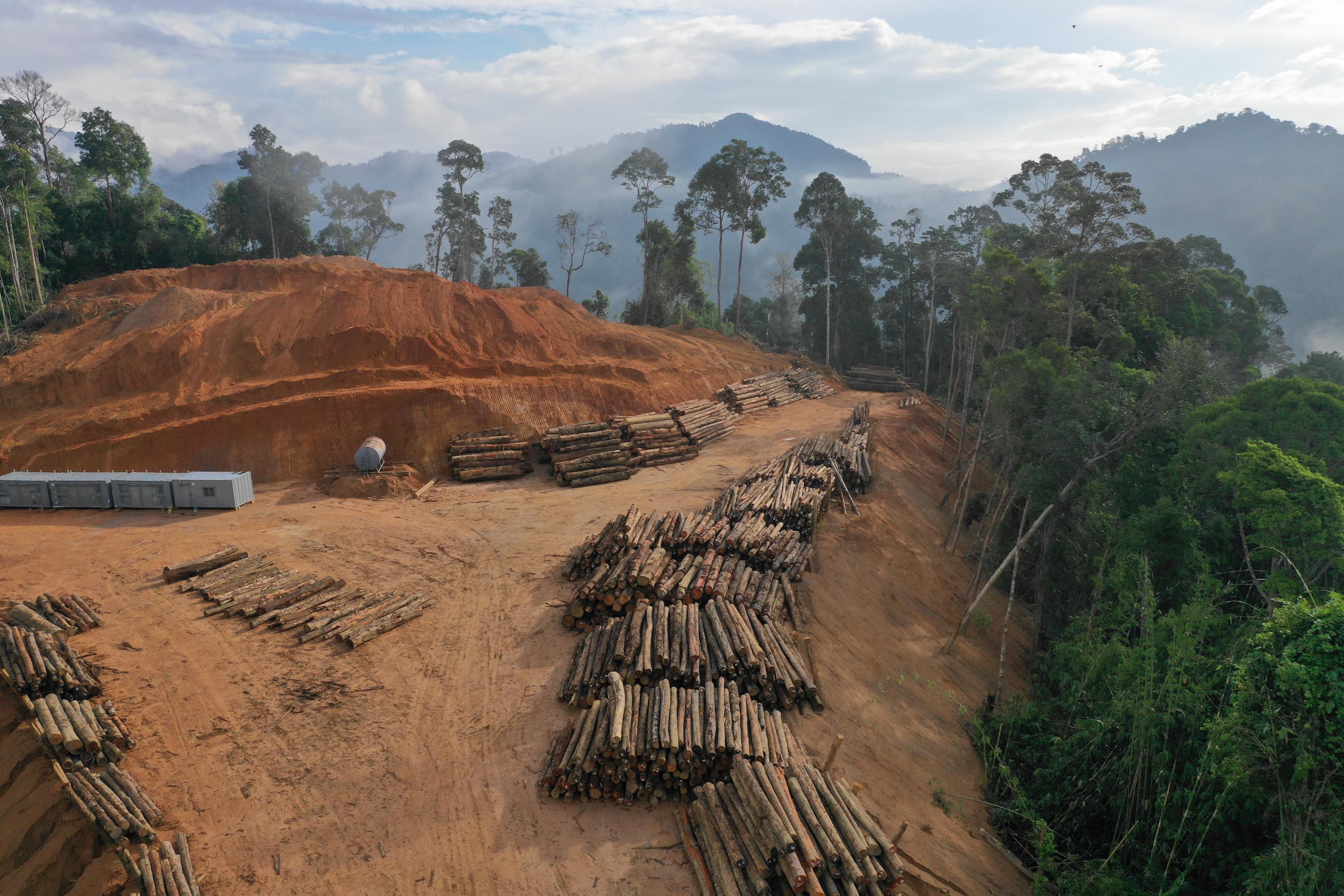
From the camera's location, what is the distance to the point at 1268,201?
11088 cm

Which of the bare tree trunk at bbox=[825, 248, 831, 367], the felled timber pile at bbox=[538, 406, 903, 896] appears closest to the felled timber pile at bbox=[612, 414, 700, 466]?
the felled timber pile at bbox=[538, 406, 903, 896]

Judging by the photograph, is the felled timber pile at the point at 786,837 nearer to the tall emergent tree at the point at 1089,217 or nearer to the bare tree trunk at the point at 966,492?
the bare tree trunk at the point at 966,492

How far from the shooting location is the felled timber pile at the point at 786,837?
8430mm

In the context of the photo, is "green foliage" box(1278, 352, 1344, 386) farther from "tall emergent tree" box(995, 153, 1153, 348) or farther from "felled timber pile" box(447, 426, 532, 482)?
"felled timber pile" box(447, 426, 532, 482)

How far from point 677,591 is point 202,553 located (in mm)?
12693

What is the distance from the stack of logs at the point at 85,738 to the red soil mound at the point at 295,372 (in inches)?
442

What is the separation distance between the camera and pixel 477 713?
39.8 feet

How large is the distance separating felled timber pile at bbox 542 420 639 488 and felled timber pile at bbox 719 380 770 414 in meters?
10.2

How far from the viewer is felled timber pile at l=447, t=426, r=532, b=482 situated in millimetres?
25016

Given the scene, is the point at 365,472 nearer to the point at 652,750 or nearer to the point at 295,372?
the point at 295,372

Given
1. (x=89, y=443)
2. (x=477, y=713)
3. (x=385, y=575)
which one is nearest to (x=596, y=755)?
(x=477, y=713)

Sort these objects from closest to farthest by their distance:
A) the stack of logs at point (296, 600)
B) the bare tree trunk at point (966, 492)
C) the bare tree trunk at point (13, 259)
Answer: the stack of logs at point (296, 600) → the bare tree trunk at point (966, 492) → the bare tree trunk at point (13, 259)

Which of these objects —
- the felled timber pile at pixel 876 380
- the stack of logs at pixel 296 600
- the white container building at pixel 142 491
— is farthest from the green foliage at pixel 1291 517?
the felled timber pile at pixel 876 380

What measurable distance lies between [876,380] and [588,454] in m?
30.1
